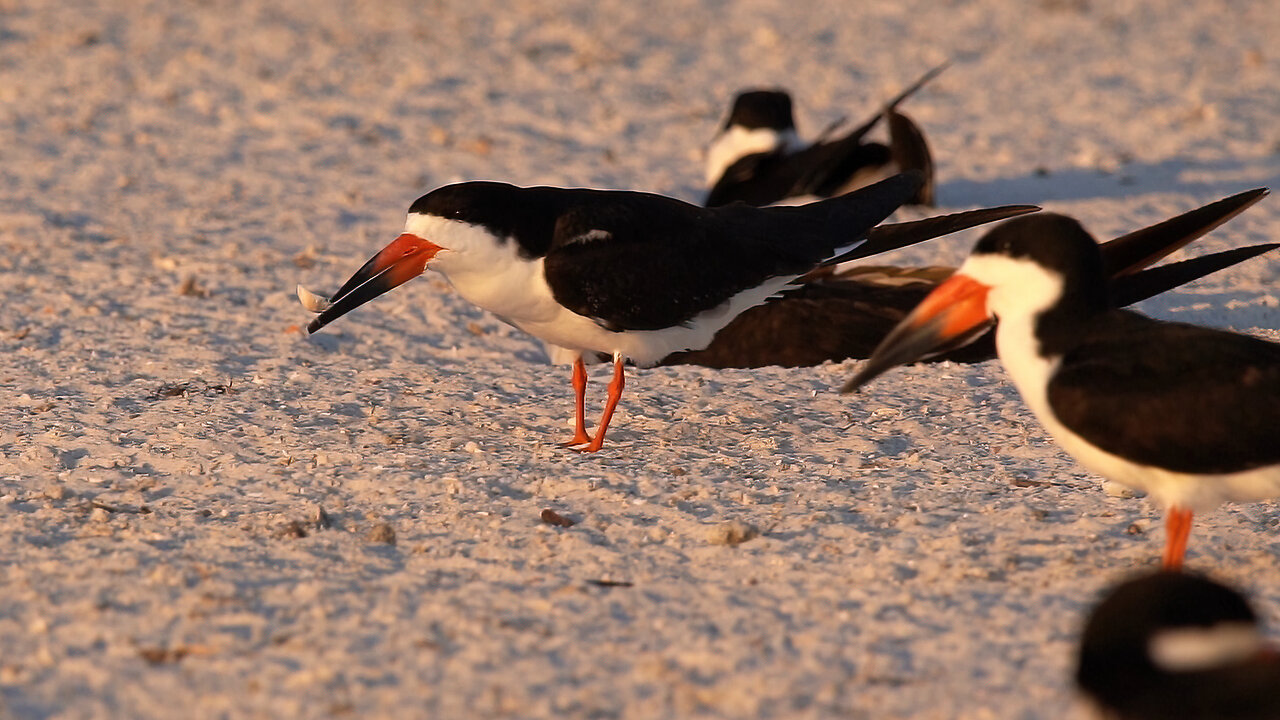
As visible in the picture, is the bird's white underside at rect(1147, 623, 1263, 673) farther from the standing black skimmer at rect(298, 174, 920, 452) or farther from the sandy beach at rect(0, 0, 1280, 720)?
the standing black skimmer at rect(298, 174, 920, 452)

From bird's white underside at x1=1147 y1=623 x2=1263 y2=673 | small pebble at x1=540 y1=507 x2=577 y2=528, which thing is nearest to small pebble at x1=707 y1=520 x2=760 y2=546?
small pebble at x1=540 y1=507 x2=577 y2=528

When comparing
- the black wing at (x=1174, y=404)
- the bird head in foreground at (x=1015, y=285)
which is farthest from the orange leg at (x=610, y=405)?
the black wing at (x=1174, y=404)

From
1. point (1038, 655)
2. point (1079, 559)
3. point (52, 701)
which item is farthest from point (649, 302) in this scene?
point (52, 701)

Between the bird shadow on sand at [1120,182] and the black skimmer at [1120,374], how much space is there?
4650mm

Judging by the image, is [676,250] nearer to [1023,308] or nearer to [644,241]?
[644,241]

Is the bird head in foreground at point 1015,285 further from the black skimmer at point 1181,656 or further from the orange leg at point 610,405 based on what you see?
the orange leg at point 610,405

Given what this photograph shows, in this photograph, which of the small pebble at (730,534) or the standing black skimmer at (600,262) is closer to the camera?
the small pebble at (730,534)

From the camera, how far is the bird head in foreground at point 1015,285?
3766 mm

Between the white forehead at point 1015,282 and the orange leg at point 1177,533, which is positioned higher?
the white forehead at point 1015,282

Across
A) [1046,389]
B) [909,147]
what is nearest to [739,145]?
[909,147]

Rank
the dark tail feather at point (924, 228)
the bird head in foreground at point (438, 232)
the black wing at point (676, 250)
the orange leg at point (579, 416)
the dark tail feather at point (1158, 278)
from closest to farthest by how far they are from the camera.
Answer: the dark tail feather at point (1158, 278), the bird head in foreground at point (438, 232), the black wing at point (676, 250), the orange leg at point (579, 416), the dark tail feather at point (924, 228)

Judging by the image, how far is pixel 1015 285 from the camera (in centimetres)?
383

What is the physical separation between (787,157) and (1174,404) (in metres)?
5.22

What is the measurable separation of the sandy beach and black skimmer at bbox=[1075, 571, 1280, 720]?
1.45 ft
